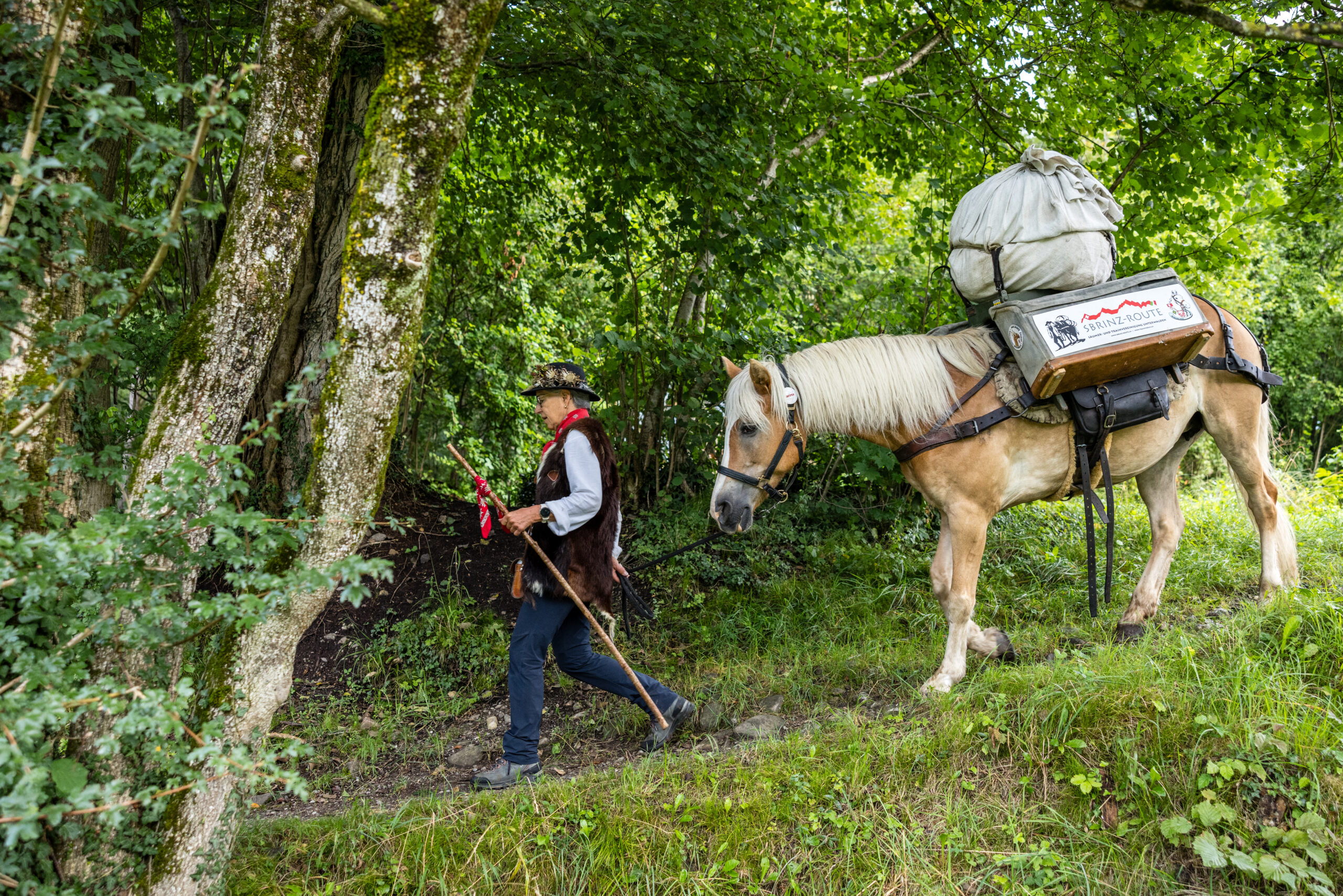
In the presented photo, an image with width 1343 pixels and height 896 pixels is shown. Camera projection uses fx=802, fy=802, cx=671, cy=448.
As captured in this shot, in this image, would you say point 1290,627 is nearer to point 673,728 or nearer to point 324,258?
point 673,728

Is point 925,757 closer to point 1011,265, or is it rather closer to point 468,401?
point 1011,265

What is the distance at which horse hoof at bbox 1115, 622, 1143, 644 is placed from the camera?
4488 mm

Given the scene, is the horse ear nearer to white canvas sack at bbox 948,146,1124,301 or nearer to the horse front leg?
the horse front leg

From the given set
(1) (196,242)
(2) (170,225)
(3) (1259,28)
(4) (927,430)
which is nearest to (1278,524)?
(4) (927,430)

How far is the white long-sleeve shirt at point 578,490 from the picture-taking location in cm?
386

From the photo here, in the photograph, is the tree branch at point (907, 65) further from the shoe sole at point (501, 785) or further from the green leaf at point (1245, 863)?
the shoe sole at point (501, 785)

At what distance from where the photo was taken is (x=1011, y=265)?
4.01 meters

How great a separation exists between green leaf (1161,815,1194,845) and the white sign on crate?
6.46 feet

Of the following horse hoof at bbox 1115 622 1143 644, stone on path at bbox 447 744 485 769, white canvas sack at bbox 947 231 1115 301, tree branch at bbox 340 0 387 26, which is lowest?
stone on path at bbox 447 744 485 769

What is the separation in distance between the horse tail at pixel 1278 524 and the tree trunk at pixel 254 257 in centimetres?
509

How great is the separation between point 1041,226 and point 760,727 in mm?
2882

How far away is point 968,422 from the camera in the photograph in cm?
397

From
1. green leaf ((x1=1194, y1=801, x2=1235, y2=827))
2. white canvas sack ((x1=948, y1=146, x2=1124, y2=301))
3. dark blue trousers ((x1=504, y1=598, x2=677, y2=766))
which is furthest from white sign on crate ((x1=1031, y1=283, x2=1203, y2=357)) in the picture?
dark blue trousers ((x1=504, y1=598, x2=677, y2=766))

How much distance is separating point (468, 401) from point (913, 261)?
7.24m
